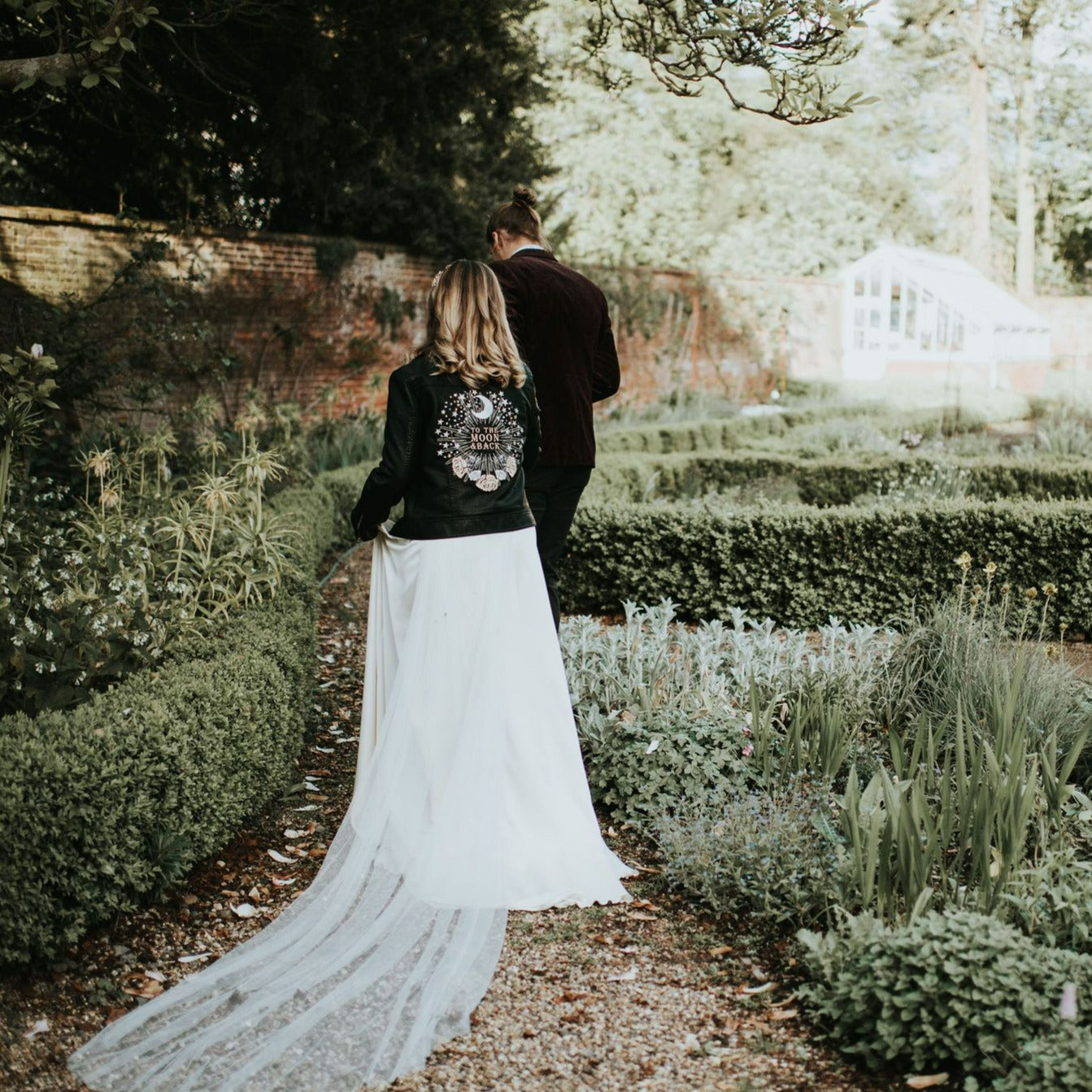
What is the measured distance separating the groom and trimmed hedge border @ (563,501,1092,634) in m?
2.54

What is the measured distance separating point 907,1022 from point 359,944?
1.40 metres

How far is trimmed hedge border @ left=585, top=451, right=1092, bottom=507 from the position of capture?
30.2ft

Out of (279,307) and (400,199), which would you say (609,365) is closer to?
(279,307)

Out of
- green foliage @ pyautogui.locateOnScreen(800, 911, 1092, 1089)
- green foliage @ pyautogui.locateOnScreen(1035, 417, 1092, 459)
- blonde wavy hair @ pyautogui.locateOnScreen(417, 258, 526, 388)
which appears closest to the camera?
green foliage @ pyautogui.locateOnScreen(800, 911, 1092, 1089)

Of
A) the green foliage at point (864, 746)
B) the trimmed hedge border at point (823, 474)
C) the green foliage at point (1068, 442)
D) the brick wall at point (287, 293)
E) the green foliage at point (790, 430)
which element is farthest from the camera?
the green foliage at point (790, 430)

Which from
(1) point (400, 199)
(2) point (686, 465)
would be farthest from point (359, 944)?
(1) point (400, 199)

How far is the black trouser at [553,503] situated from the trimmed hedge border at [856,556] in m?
2.48

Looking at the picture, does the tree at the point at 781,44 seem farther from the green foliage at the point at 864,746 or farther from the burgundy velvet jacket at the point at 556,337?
the green foliage at the point at 864,746

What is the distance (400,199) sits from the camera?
13688 mm

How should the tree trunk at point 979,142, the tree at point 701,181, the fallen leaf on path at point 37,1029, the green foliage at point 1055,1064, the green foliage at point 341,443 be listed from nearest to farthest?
1. the green foliage at point 1055,1064
2. the fallen leaf on path at point 37,1029
3. the green foliage at point 341,443
4. the tree trunk at point 979,142
5. the tree at point 701,181

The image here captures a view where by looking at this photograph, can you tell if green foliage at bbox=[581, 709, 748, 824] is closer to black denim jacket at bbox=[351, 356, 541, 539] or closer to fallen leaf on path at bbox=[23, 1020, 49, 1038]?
black denim jacket at bbox=[351, 356, 541, 539]

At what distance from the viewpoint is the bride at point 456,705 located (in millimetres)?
3207

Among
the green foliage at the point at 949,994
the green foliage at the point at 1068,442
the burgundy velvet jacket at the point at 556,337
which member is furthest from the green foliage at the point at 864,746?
the green foliage at the point at 1068,442

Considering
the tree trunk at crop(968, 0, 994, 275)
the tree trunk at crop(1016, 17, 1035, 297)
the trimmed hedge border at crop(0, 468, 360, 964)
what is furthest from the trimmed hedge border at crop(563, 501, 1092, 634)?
the tree trunk at crop(1016, 17, 1035, 297)
